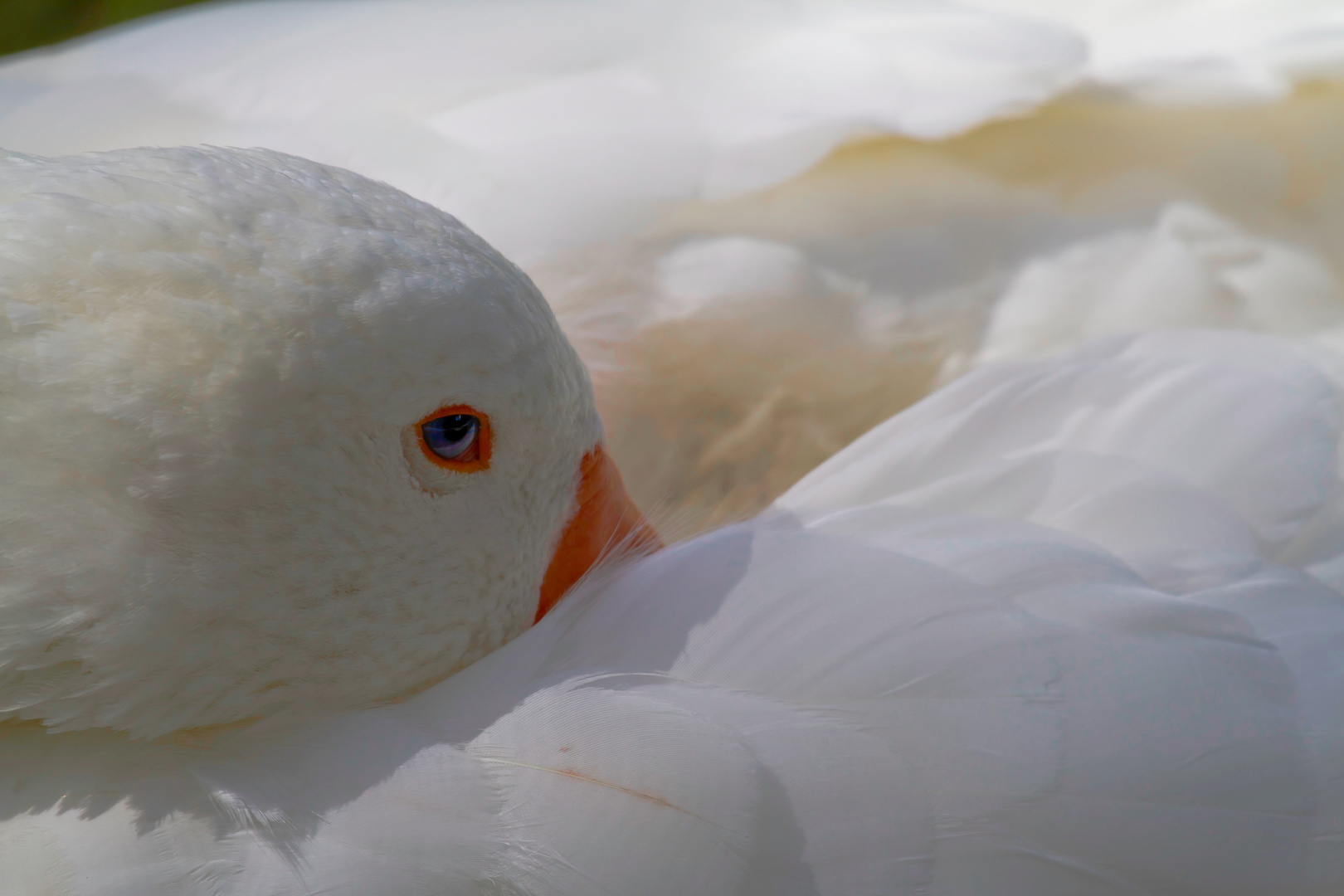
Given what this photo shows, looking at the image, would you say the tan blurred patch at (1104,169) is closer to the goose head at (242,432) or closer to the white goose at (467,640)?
the white goose at (467,640)

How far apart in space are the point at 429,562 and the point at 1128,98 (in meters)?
1.29

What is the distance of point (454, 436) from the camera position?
1141 millimetres

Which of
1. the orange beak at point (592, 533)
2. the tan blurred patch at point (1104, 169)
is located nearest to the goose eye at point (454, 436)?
the orange beak at point (592, 533)

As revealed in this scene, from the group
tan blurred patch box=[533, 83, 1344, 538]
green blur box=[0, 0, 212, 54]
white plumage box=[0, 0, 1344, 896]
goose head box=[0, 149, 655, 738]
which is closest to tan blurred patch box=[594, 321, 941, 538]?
tan blurred patch box=[533, 83, 1344, 538]

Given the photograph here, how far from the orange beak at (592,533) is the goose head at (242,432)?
112 millimetres

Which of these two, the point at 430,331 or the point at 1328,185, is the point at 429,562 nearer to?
the point at 430,331

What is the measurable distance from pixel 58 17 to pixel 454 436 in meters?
2.81

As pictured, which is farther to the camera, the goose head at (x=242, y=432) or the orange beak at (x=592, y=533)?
the orange beak at (x=592, y=533)

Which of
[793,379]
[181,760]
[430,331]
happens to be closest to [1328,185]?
[793,379]

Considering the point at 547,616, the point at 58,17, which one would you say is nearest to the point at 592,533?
the point at 547,616

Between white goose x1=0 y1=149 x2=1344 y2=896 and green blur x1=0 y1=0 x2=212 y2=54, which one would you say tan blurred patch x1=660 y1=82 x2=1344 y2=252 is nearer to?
white goose x1=0 y1=149 x2=1344 y2=896

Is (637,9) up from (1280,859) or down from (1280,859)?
up

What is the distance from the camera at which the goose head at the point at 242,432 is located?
38.7 inches

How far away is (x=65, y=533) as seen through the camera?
39.0 inches
